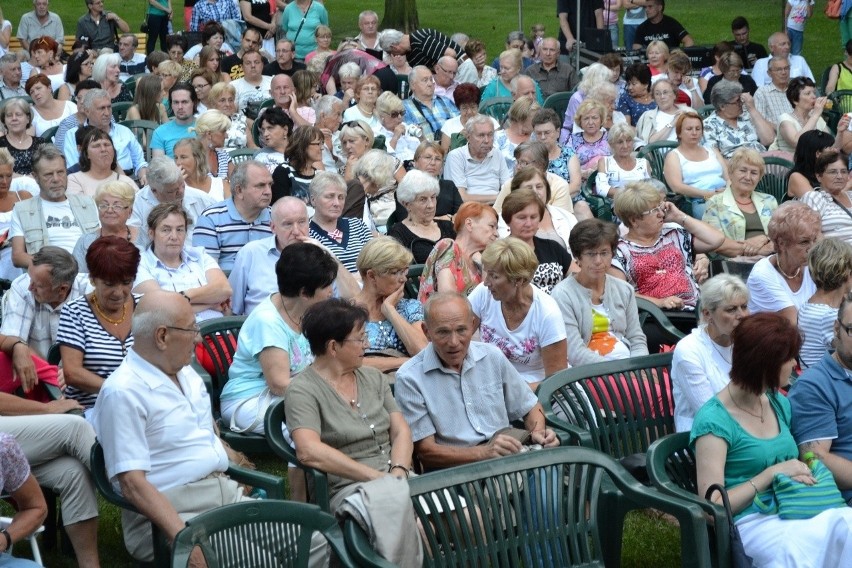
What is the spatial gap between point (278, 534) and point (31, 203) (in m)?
4.05

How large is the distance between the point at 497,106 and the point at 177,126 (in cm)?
353

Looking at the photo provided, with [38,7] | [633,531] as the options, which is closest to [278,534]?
[633,531]

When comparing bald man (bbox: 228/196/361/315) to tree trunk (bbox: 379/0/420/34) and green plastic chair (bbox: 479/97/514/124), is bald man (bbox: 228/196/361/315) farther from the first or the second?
tree trunk (bbox: 379/0/420/34)

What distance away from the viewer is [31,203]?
287 inches

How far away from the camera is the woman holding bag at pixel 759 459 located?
4.29m

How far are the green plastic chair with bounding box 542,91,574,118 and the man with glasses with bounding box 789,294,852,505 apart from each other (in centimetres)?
763

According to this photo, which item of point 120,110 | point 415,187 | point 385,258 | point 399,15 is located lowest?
point 399,15

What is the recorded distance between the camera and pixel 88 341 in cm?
529

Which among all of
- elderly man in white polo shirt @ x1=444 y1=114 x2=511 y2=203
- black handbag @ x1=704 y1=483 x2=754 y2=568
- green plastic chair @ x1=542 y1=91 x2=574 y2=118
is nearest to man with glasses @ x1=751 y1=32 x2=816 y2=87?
green plastic chair @ x1=542 y1=91 x2=574 y2=118

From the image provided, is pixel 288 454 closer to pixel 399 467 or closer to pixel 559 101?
pixel 399 467

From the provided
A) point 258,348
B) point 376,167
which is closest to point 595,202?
point 376,167

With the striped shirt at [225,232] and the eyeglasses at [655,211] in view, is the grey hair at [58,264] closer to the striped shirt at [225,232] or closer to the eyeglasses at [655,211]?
the striped shirt at [225,232]

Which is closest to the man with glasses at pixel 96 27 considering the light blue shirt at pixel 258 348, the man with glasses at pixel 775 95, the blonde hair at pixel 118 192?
the man with glasses at pixel 775 95

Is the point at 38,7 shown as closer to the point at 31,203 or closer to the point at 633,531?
the point at 31,203
